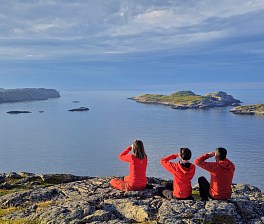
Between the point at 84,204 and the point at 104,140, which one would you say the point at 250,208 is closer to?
the point at 84,204

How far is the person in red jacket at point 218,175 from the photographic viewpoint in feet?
51.4

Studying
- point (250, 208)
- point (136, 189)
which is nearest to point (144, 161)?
point (136, 189)

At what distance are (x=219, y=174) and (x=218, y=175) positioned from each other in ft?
0.27

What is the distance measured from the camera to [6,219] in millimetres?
16516

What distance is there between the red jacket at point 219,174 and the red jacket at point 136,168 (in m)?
3.64

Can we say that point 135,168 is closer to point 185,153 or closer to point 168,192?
point 168,192

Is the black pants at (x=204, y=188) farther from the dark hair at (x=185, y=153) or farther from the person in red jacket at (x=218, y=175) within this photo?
the dark hair at (x=185, y=153)

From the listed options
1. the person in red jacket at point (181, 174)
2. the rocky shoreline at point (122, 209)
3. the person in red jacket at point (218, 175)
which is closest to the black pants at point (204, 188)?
the person in red jacket at point (218, 175)

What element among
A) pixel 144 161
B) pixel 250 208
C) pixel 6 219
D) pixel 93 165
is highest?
pixel 144 161

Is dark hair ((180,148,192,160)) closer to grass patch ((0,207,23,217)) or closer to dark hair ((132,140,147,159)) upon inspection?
dark hair ((132,140,147,159))

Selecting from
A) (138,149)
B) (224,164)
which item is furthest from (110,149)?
(224,164)

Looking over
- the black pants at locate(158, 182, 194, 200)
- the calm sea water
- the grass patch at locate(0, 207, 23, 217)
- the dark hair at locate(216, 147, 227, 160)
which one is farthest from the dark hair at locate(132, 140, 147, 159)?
the calm sea water

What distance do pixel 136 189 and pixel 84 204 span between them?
3673 millimetres

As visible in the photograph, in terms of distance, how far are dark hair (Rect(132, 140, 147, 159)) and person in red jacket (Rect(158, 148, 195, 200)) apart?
1416 millimetres
